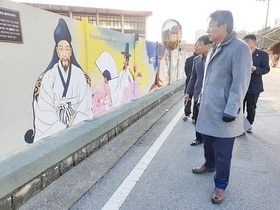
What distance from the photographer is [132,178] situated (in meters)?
3.10

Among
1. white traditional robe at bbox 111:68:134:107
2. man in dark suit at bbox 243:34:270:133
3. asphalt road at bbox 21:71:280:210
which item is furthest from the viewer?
white traditional robe at bbox 111:68:134:107

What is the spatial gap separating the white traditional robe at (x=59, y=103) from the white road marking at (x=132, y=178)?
3.86 ft

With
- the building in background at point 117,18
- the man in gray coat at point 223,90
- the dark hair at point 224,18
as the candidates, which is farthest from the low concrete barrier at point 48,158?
the building in background at point 117,18

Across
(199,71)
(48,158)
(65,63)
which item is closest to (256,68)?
(199,71)

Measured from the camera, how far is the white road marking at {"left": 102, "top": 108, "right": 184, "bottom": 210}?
100 inches

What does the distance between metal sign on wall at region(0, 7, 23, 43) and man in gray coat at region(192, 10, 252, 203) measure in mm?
1999

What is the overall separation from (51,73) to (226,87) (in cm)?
213

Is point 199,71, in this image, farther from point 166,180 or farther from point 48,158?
point 48,158

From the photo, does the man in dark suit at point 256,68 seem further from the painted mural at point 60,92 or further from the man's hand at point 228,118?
the painted mural at point 60,92

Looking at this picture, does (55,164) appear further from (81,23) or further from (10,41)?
(81,23)

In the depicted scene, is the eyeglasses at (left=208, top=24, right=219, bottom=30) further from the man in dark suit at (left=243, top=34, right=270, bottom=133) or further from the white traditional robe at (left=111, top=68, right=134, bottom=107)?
the white traditional robe at (left=111, top=68, right=134, bottom=107)

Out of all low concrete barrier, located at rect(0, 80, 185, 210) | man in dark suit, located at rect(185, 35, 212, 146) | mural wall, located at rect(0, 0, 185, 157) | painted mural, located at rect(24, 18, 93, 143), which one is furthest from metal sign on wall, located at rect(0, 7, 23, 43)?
man in dark suit, located at rect(185, 35, 212, 146)

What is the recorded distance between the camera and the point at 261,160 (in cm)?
375

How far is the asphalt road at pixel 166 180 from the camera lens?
99.9 inches
